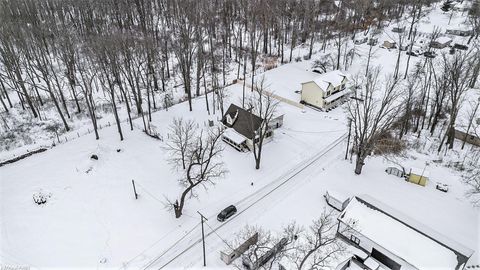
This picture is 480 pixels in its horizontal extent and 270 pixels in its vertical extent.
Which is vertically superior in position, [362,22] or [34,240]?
[362,22]

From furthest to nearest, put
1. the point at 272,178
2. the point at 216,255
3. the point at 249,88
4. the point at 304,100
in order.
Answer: the point at 249,88 → the point at 304,100 → the point at 272,178 → the point at 216,255

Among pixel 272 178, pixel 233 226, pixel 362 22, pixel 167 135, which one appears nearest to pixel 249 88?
pixel 167 135

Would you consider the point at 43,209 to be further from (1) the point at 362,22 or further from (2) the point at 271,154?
(1) the point at 362,22

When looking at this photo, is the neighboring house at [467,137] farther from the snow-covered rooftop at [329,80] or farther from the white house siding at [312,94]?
the white house siding at [312,94]

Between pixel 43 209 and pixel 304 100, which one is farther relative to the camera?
pixel 304 100

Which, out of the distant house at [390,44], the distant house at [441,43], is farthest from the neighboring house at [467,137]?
the distant house at [390,44]

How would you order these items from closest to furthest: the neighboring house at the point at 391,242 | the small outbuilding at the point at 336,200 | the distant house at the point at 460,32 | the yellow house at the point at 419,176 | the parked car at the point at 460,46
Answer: the neighboring house at the point at 391,242 < the small outbuilding at the point at 336,200 < the yellow house at the point at 419,176 < the parked car at the point at 460,46 < the distant house at the point at 460,32

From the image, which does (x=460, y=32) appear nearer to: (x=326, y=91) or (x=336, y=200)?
(x=326, y=91)
